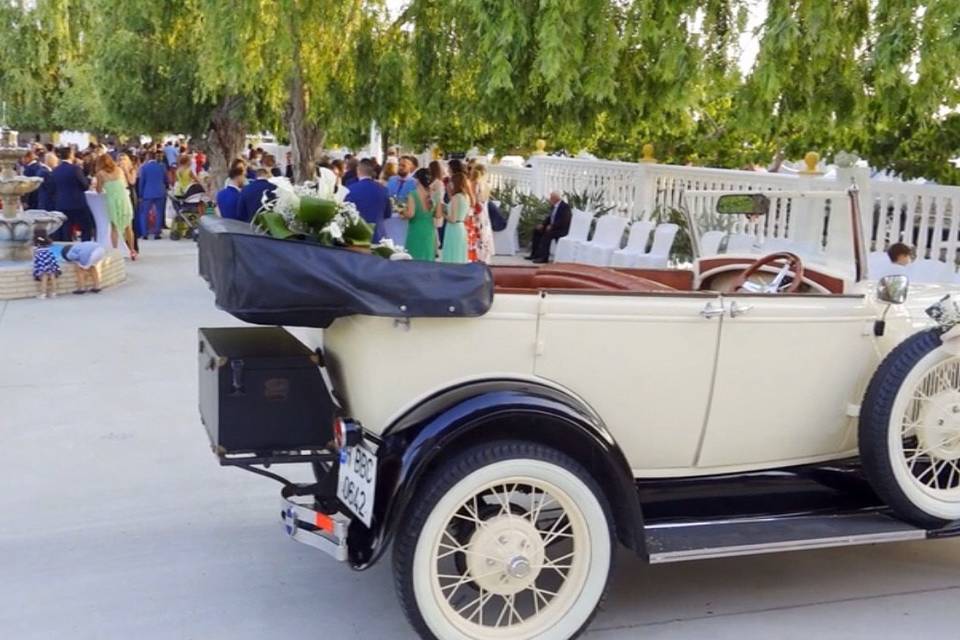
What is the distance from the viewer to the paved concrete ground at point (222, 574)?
13.8 ft

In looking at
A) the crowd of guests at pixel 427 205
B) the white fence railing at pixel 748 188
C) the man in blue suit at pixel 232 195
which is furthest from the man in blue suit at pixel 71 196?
the white fence railing at pixel 748 188

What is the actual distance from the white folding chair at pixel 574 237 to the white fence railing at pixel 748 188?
3.17ft

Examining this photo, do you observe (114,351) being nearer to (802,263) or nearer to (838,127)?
(802,263)

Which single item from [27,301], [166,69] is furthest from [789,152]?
[27,301]

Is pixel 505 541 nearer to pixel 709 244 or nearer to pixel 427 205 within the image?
pixel 709 244

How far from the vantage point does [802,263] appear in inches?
201

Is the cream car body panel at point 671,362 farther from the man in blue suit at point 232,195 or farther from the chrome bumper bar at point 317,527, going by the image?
the man in blue suit at point 232,195

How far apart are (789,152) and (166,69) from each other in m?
11.5

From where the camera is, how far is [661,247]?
1388 centimetres

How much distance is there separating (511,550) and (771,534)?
107 centimetres

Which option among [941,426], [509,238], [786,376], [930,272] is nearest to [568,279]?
[786,376]

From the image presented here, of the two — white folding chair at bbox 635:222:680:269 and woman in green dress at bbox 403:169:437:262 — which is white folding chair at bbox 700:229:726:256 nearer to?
woman in green dress at bbox 403:169:437:262

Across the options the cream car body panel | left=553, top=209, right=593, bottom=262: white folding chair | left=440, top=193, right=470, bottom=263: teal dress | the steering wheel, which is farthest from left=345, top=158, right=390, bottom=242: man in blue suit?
the cream car body panel

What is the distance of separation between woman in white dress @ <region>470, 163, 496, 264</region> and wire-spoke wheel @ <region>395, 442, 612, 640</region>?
32.7 ft
